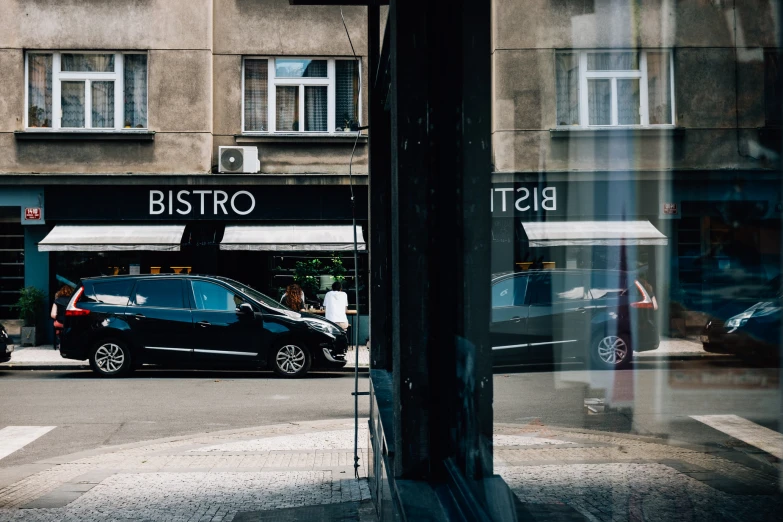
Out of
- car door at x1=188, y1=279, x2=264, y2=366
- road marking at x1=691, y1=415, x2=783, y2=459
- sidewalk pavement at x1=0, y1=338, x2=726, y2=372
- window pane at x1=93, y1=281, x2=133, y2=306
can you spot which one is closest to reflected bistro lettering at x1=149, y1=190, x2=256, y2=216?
sidewalk pavement at x1=0, y1=338, x2=726, y2=372

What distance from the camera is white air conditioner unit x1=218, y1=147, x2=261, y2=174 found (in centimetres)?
1741

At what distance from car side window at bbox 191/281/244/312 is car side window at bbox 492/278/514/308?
39.4ft

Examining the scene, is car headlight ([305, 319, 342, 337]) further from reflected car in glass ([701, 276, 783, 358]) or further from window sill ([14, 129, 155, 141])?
reflected car in glass ([701, 276, 783, 358])

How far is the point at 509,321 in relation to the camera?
1.58 meters

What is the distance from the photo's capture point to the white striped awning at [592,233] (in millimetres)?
876

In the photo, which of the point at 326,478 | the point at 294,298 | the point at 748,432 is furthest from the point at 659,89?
the point at 294,298

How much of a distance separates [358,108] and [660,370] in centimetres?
1740

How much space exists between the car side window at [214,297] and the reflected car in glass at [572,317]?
39.5ft

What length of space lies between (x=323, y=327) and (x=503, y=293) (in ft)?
39.4

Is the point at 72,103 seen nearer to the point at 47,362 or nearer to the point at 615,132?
the point at 47,362

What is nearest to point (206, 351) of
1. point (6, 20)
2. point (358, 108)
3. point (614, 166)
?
point (358, 108)

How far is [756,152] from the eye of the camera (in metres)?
0.68

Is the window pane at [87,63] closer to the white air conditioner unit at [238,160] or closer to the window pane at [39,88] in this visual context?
the window pane at [39,88]

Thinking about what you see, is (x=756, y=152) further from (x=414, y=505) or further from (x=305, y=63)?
(x=305, y=63)
